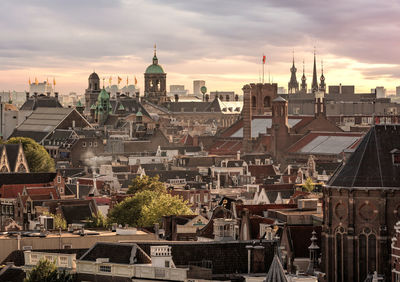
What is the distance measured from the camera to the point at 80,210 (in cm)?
13500

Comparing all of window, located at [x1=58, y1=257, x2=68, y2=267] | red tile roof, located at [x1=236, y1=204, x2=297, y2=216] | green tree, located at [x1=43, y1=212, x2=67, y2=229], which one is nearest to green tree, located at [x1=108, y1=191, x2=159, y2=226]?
green tree, located at [x1=43, y1=212, x2=67, y2=229]

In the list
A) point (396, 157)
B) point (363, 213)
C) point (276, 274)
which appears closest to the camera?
point (276, 274)

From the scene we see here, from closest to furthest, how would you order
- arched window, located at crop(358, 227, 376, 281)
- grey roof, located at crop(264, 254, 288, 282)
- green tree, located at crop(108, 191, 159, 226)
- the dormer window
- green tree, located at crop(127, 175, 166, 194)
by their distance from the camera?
grey roof, located at crop(264, 254, 288, 282) < arched window, located at crop(358, 227, 376, 281) < the dormer window < green tree, located at crop(108, 191, 159, 226) < green tree, located at crop(127, 175, 166, 194)

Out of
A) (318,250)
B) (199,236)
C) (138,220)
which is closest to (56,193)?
(138,220)

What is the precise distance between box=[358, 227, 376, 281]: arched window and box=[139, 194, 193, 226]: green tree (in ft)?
127

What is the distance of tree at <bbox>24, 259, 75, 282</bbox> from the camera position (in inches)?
2803

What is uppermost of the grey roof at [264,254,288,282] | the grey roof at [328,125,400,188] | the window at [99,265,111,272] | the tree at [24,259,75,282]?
the grey roof at [328,125,400,188]

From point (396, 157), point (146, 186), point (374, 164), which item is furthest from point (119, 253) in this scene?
point (146, 186)

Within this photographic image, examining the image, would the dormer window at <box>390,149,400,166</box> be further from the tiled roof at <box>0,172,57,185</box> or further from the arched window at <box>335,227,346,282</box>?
the tiled roof at <box>0,172,57,185</box>

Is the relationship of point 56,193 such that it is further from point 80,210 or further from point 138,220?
point 138,220

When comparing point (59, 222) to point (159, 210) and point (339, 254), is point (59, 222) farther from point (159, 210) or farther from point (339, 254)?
point (339, 254)

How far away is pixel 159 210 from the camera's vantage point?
126688 mm

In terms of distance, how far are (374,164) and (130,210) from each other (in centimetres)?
4585

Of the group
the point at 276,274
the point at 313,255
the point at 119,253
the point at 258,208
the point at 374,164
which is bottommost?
the point at 313,255
